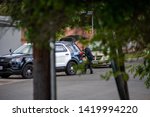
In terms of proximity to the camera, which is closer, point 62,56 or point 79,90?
point 79,90

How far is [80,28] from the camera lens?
3.49m

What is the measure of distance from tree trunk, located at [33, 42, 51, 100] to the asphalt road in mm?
7307

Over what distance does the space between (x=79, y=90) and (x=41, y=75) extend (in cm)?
990

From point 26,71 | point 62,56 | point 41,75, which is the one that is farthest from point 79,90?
point 41,75

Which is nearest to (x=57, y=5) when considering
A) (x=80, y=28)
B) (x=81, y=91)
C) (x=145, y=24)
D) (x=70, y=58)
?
(x=145, y=24)

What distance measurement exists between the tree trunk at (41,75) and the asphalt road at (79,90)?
7307mm

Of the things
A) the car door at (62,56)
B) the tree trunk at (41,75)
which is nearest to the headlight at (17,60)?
the car door at (62,56)

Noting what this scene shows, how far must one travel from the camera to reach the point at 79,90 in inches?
577

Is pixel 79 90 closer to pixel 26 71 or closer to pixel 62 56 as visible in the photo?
pixel 26 71

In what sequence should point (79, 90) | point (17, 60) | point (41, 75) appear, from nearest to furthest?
1. point (41, 75)
2. point (79, 90)
3. point (17, 60)

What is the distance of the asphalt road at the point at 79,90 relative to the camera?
12.9 metres

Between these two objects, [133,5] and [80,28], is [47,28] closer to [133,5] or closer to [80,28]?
[133,5]

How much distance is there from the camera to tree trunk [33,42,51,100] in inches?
186

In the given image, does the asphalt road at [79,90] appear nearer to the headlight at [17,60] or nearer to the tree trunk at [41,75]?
the headlight at [17,60]
